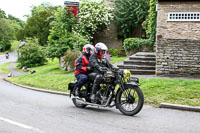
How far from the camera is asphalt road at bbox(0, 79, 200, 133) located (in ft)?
16.9

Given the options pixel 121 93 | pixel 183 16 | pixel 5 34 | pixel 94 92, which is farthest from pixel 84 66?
pixel 5 34

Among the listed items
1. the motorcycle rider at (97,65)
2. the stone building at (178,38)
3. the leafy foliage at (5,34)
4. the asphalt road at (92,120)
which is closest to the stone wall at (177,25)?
the stone building at (178,38)

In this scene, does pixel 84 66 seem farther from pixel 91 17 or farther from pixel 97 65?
pixel 91 17

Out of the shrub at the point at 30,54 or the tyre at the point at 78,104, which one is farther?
the shrub at the point at 30,54

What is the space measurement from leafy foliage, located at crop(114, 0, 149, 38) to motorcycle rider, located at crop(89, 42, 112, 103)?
25253mm

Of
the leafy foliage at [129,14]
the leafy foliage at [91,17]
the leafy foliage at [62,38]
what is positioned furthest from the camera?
the leafy foliage at [129,14]

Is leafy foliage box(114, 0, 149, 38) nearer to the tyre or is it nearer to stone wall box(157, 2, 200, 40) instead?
stone wall box(157, 2, 200, 40)

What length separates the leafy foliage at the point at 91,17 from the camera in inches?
1235

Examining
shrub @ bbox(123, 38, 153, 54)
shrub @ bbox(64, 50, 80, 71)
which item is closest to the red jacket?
shrub @ bbox(64, 50, 80, 71)

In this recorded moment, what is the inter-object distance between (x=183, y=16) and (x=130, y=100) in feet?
32.8

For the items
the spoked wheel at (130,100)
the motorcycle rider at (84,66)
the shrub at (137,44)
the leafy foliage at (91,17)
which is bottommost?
the spoked wheel at (130,100)

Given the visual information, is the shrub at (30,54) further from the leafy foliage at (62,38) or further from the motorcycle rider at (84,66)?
the motorcycle rider at (84,66)

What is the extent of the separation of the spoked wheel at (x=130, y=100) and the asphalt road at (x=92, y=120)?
0.19 m

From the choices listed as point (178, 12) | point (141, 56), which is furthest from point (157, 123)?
point (141, 56)
